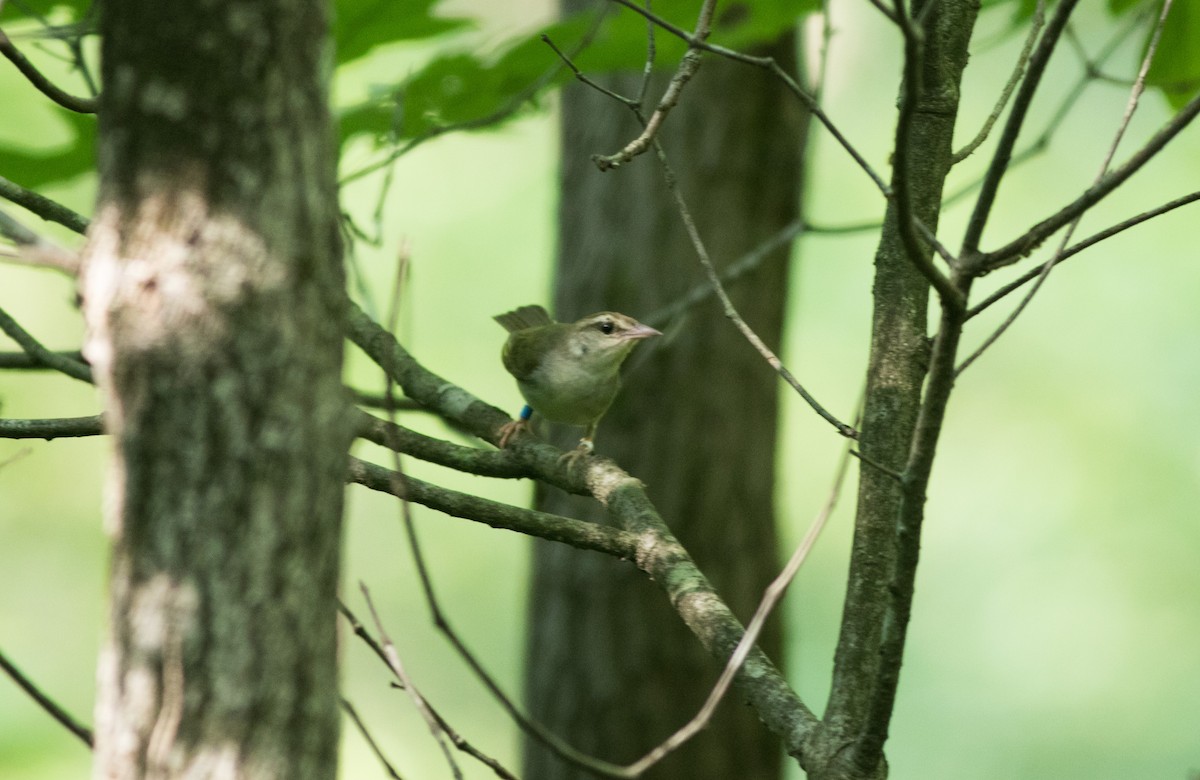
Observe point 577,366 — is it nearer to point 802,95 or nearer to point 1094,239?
point 802,95

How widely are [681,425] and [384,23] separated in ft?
12.3

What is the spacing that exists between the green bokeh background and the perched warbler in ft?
14.5

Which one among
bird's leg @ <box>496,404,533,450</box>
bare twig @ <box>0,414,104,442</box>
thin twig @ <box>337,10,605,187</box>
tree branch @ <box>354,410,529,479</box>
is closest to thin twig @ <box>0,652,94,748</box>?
bare twig @ <box>0,414,104,442</box>

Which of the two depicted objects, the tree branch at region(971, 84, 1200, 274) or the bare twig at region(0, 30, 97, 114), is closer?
the tree branch at region(971, 84, 1200, 274)

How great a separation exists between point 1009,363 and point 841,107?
9.96ft

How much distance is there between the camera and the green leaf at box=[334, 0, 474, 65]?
341 cm

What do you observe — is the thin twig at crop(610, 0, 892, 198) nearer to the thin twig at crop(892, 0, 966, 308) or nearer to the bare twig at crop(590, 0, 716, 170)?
the bare twig at crop(590, 0, 716, 170)

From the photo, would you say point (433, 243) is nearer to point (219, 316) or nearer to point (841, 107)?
point (841, 107)

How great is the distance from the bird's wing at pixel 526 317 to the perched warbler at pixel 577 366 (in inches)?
30.3

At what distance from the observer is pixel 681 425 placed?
6801 mm

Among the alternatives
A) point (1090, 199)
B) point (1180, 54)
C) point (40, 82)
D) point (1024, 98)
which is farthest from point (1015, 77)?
point (40, 82)

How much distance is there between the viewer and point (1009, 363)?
11.4 m

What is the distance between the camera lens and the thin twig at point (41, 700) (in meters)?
1.73

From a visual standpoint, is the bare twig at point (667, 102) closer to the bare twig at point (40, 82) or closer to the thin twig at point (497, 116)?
the thin twig at point (497, 116)
